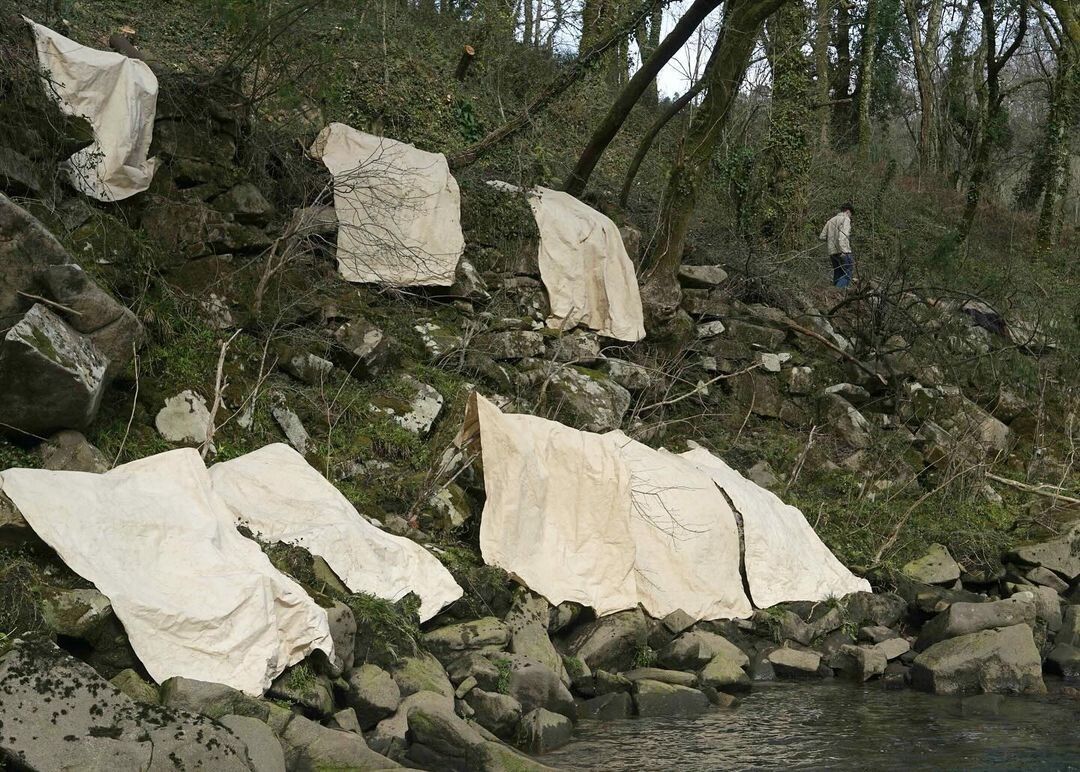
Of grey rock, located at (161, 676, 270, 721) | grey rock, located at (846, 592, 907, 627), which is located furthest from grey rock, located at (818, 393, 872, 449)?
grey rock, located at (161, 676, 270, 721)

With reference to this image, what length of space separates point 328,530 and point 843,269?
34.3 feet

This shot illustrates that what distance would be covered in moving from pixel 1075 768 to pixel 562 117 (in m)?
15.5

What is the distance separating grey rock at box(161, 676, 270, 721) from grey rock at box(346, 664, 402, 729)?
770mm

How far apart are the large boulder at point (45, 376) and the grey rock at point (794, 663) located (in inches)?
209

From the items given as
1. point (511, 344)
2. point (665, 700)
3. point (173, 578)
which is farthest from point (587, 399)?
point (173, 578)

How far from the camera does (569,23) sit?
1588cm

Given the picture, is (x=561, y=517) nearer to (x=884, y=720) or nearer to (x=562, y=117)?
(x=884, y=720)

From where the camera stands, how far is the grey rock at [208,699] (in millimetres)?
5078

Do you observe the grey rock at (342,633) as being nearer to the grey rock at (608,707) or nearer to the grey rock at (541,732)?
the grey rock at (541,732)

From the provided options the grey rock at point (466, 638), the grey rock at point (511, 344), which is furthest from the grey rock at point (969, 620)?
the grey rock at point (511, 344)

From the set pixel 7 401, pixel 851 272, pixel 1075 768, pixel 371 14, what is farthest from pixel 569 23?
pixel 1075 768

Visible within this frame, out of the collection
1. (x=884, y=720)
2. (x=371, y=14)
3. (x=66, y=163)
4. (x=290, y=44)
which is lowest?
(x=884, y=720)

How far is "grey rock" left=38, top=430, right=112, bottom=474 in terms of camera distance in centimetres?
698

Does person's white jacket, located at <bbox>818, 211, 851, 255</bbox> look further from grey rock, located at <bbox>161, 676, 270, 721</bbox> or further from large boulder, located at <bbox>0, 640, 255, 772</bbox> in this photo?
large boulder, located at <bbox>0, 640, 255, 772</bbox>
